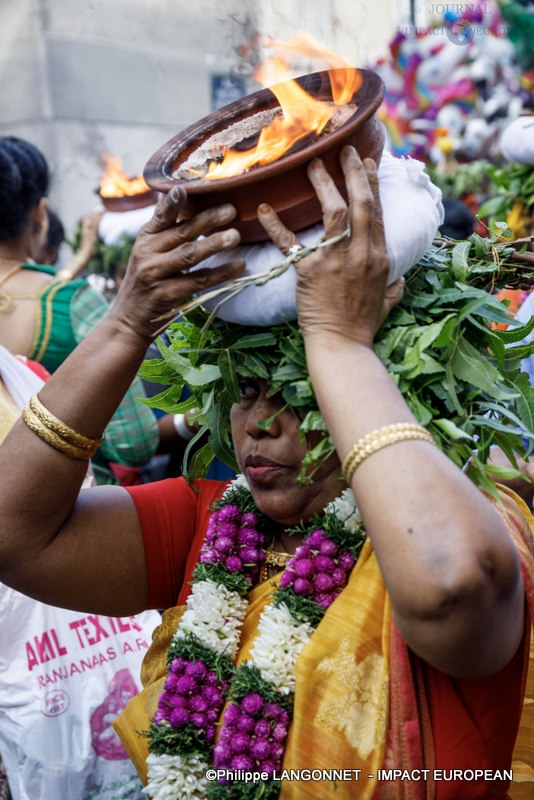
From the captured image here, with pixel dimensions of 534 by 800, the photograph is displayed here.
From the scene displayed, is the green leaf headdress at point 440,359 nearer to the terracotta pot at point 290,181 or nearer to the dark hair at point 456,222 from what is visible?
the terracotta pot at point 290,181

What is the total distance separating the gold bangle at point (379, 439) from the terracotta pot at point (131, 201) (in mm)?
4810

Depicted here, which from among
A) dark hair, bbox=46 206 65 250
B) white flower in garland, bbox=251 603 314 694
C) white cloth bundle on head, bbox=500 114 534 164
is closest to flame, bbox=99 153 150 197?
dark hair, bbox=46 206 65 250

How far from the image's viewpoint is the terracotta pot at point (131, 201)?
621cm

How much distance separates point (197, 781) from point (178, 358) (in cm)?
104

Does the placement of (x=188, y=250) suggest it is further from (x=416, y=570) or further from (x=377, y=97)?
(x=416, y=570)

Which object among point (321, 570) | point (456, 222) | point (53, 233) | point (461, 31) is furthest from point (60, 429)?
point (461, 31)

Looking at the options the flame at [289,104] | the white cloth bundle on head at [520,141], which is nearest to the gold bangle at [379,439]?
the flame at [289,104]

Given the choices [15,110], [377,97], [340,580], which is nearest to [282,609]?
[340,580]

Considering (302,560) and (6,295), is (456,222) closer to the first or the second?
(6,295)

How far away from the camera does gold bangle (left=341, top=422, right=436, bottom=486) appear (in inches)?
67.5

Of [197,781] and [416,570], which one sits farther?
[197,781]

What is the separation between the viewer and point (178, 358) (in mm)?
2383

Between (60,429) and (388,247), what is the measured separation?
882 mm

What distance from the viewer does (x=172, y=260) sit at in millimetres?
1974
